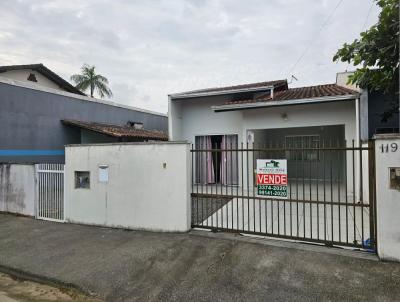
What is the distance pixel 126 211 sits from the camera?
6129 mm

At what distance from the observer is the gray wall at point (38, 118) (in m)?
10.8

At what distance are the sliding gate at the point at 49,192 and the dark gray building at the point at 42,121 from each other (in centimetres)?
463

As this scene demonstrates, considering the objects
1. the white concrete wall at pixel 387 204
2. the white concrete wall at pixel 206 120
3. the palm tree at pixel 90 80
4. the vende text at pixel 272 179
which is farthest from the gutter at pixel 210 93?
the palm tree at pixel 90 80

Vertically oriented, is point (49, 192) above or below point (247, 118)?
below

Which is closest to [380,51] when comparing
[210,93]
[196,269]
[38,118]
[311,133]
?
[196,269]

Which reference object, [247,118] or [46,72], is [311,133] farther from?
[46,72]

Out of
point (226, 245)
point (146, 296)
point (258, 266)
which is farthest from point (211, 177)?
point (146, 296)

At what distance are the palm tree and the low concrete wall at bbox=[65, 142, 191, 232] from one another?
702 inches

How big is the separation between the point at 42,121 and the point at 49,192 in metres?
6.35

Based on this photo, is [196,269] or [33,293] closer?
[33,293]

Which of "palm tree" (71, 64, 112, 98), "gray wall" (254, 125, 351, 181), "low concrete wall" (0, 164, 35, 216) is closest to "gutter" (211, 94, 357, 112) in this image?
"gray wall" (254, 125, 351, 181)

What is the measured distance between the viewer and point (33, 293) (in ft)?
12.5

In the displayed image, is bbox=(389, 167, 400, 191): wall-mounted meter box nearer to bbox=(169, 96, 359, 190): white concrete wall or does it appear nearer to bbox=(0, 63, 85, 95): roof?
bbox=(169, 96, 359, 190): white concrete wall

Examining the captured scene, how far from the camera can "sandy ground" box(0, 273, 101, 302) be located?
365cm
